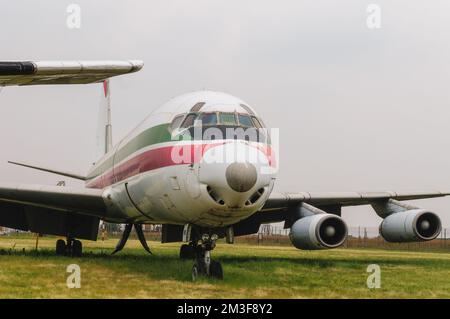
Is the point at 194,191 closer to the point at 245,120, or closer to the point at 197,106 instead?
the point at 245,120

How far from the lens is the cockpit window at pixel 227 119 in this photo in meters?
11.5

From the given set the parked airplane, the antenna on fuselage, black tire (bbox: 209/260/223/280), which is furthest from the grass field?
the antenna on fuselage

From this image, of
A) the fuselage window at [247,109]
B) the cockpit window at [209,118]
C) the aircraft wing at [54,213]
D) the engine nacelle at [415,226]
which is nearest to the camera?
the cockpit window at [209,118]

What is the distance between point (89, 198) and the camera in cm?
1680

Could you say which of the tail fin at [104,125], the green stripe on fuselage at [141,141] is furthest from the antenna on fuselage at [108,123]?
the green stripe on fuselage at [141,141]

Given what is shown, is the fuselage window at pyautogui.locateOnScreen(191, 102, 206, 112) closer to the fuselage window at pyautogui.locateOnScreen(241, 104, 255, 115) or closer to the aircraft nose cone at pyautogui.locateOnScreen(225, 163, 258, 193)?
the fuselage window at pyautogui.locateOnScreen(241, 104, 255, 115)

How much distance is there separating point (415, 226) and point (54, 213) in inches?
449

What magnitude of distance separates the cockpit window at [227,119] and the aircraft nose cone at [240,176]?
1.90m

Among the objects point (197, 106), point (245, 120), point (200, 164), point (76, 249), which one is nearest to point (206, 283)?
point (200, 164)

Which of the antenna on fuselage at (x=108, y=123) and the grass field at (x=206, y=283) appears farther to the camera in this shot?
the antenna on fuselage at (x=108, y=123)

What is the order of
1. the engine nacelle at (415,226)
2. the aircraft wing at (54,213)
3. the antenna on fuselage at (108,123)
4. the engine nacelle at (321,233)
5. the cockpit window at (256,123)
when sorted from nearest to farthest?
1. the cockpit window at (256,123)
2. the engine nacelle at (321,233)
3. the engine nacelle at (415,226)
4. the aircraft wing at (54,213)
5. the antenna on fuselage at (108,123)

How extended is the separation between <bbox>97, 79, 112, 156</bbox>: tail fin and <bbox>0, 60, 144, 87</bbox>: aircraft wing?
19.4 meters

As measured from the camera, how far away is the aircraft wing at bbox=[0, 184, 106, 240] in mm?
16870

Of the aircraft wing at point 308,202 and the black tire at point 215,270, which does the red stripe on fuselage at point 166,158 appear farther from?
the aircraft wing at point 308,202
